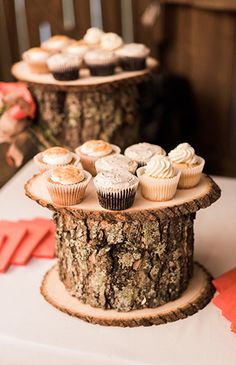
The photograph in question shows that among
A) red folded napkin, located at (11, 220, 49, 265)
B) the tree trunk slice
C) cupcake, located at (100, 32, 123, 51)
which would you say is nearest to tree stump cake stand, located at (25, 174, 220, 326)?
the tree trunk slice

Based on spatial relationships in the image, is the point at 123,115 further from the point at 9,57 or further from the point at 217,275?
the point at 9,57

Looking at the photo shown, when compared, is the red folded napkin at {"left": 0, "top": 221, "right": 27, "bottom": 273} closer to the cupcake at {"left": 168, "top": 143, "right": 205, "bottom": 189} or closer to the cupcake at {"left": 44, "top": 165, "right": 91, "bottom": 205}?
the cupcake at {"left": 44, "top": 165, "right": 91, "bottom": 205}

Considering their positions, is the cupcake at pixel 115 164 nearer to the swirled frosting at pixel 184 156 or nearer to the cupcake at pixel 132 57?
the swirled frosting at pixel 184 156

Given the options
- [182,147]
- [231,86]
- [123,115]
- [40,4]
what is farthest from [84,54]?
[40,4]

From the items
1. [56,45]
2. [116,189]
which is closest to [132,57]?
[56,45]

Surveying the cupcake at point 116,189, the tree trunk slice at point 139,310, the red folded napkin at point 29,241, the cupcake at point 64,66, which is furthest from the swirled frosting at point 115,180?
the cupcake at point 64,66

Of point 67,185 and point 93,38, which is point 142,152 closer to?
point 67,185
